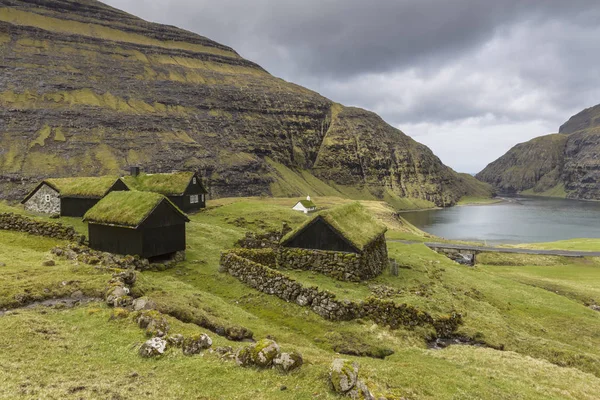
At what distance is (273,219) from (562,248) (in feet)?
186

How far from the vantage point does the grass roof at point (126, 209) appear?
2798 centimetres

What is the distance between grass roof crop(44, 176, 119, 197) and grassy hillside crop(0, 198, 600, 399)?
38.7ft

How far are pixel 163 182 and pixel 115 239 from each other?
112ft

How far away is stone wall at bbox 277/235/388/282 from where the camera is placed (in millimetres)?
26469

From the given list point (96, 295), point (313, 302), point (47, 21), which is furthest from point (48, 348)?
point (47, 21)

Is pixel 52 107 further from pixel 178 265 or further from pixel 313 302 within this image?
pixel 313 302

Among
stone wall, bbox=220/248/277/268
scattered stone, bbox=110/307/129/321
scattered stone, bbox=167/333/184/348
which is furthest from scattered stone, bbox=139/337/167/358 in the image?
stone wall, bbox=220/248/277/268

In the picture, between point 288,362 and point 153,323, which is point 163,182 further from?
point 288,362

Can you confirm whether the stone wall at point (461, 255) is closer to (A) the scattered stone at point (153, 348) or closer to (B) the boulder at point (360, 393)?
(B) the boulder at point (360, 393)

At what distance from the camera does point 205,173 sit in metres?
151

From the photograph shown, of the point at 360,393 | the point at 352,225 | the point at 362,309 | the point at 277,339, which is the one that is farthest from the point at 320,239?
the point at 360,393

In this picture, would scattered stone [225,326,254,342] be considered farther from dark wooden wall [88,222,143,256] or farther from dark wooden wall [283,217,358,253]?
dark wooden wall [88,222,143,256]

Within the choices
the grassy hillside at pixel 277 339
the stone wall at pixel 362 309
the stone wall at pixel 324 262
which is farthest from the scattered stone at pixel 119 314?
the stone wall at pixel 324 262

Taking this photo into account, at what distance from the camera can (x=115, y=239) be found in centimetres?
2877
